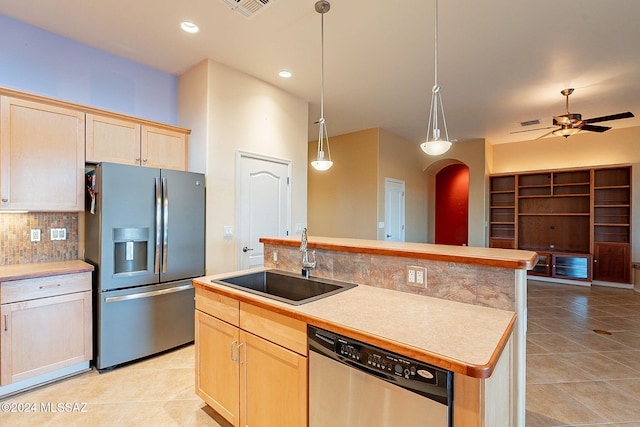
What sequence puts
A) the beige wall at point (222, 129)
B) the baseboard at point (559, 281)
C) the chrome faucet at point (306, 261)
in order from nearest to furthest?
the chrome faucet at point (306, 261)
the beige wall at point (222, 129)
the baseboard at point (559, 281)

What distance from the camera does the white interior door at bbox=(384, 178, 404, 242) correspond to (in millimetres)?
5738

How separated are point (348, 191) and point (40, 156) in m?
4.49

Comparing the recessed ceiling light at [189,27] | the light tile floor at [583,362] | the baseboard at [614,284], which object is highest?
the recessed ceiling light at [189,27]

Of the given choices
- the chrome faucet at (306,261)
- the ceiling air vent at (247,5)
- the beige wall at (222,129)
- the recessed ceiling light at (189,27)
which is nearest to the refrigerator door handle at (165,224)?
the beige wall at (222,129)

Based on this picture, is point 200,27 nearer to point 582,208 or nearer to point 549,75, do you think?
point 549,75

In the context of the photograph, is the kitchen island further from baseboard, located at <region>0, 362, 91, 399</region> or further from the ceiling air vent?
the ceiling air vent

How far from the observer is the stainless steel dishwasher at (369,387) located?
98cm

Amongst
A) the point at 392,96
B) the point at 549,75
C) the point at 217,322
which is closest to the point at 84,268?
the point at 217,322

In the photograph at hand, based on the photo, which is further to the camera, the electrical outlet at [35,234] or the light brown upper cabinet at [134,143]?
the light brown upper cabinet at [134,143]

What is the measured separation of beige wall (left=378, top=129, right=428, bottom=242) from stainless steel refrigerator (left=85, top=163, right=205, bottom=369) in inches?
139

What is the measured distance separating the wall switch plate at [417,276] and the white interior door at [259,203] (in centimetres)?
230

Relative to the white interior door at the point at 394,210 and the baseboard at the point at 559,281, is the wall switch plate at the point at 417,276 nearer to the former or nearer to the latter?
the white interior door at the point at 394,210

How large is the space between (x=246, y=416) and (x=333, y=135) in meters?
5.37

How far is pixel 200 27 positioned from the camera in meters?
2.68
